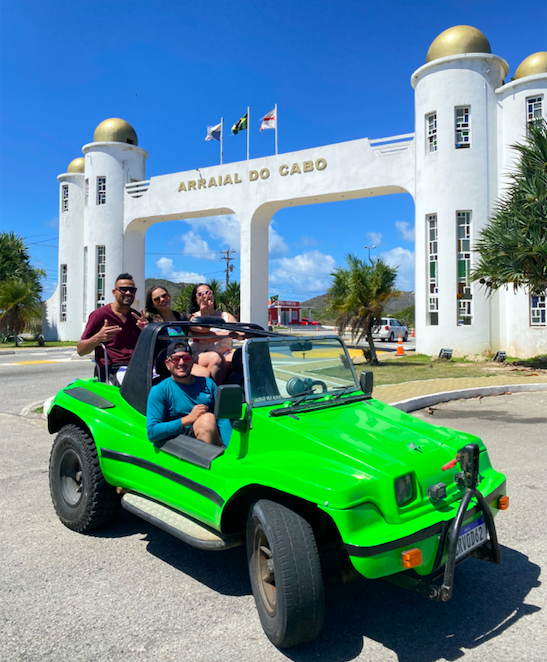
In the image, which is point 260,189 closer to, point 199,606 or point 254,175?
point 254,175

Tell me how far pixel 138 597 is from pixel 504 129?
20.9 m

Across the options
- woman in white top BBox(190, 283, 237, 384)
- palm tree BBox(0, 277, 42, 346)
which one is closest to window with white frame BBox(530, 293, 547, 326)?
woman in white top BBox(190, 283, 237, 384)

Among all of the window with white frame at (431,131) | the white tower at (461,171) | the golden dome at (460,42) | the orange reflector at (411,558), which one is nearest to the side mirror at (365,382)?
the orange reflector at (411,558)

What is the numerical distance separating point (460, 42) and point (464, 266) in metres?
8.12

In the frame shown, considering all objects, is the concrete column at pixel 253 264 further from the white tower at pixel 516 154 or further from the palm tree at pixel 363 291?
the white tower at pixel 516 154

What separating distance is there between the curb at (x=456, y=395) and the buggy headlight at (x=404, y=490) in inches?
254

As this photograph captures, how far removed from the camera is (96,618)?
9.92 feet

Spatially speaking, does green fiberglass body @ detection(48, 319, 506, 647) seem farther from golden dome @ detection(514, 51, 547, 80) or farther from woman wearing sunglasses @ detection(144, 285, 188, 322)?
golden dome @ detection(514, 51, 547, 80)

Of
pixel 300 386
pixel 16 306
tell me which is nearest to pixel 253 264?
pixel 16 306

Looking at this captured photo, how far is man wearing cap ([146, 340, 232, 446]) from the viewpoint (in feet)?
11.8

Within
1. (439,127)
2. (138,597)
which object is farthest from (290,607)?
(439,127)

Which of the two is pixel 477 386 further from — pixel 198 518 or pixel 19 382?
pixel 19 382

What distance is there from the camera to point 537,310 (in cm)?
1909

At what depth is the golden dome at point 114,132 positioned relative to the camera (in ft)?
99.7
